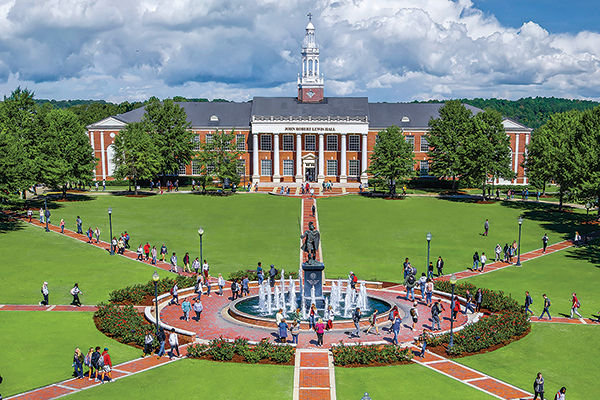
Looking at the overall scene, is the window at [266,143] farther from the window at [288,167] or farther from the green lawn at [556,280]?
the green lawn at [556,280]

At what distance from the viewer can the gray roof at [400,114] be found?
299ft

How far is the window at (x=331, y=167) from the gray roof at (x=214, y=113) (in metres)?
15.7

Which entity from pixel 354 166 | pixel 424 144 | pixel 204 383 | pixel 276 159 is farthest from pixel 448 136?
pixel 204 383

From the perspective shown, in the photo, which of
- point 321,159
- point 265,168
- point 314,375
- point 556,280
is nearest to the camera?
point 314,375

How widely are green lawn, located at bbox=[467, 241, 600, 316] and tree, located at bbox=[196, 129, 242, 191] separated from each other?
41.1 metres

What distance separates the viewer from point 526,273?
129 feet

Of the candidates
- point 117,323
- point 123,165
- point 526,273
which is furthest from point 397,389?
point 123,165

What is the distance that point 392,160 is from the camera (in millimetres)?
69750

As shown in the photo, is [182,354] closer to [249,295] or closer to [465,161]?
[249,295]

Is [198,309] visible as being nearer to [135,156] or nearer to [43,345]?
[43,345]

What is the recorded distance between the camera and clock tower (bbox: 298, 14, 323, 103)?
88.9m

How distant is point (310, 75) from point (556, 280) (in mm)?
61172

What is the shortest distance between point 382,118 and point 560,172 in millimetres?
37725

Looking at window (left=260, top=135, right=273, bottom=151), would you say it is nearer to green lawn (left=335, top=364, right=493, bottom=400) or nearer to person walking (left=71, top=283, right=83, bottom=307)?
person walking (left=71, top=283, right=83, bottom=307)
